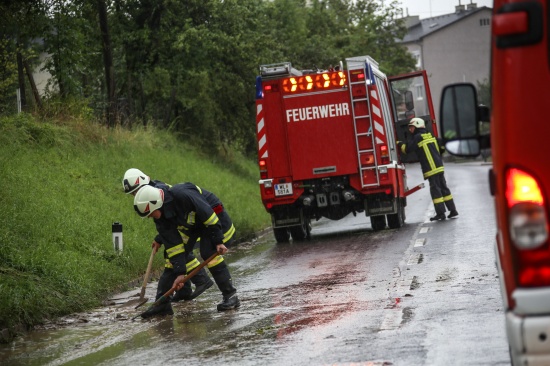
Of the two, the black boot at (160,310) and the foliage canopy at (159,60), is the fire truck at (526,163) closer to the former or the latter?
the black boot at (160,310)

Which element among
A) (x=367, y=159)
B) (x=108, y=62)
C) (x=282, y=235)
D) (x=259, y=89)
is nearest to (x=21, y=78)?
(x=108, y=62)

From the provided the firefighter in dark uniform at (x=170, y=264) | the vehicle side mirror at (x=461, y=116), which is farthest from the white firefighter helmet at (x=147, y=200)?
the vehicle side mirror at (x=461, y=116)

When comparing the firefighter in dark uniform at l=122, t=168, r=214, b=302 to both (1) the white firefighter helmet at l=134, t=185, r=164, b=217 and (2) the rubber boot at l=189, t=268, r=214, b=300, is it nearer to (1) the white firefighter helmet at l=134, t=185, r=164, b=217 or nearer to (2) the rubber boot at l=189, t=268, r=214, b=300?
(2) the rubber boot at l=189, t=268, r=214, b=300

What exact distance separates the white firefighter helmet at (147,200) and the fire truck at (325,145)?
27.1 feet

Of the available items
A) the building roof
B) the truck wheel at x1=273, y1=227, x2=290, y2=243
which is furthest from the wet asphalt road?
the building roof

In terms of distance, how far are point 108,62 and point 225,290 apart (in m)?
16.4

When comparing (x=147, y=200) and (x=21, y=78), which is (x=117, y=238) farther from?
(x=21, y=78)

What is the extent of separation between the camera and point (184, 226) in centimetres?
1152

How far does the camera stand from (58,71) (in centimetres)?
2505

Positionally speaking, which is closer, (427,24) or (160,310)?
(160,310)

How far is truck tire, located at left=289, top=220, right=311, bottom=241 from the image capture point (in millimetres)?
20031

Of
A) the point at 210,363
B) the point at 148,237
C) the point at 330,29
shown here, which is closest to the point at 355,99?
the point at 148,237

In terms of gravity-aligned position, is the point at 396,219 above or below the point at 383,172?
below

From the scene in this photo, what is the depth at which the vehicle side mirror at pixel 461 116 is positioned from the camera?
5.77 metres
